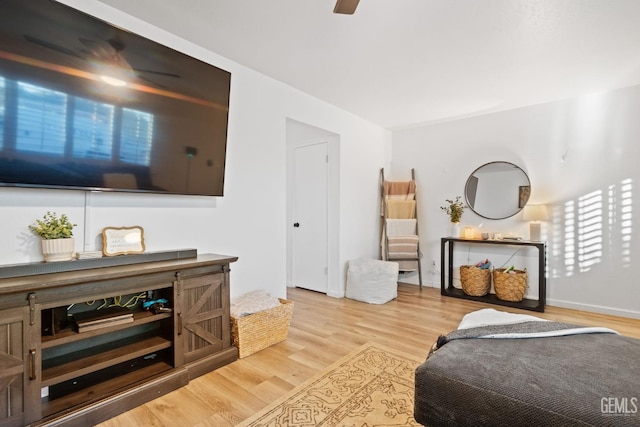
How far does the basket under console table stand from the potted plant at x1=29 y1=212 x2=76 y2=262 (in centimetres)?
395

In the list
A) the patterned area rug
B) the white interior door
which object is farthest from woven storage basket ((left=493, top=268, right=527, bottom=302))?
the white interior door

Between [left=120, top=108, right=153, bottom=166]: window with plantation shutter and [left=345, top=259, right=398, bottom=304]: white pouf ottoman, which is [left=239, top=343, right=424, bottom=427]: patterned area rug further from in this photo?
[left=120, top=108, right=153, bottom=166]: window with plantation shutter

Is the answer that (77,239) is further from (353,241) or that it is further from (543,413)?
(353,241)

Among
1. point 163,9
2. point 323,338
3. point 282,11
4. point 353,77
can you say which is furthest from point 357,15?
point 323,338

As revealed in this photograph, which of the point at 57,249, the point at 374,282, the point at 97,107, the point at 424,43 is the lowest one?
the point at 374,282

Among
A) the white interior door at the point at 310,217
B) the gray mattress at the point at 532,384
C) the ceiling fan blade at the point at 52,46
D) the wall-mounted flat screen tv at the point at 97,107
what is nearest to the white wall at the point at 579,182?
the white interior door at the point at 310,217

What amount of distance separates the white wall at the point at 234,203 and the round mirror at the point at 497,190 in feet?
5.88

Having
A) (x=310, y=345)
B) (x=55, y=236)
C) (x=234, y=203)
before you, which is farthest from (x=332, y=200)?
(x=55, y=236)

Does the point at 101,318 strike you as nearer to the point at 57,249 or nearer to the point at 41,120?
the point at 57,249

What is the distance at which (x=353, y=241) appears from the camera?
4.36 meters

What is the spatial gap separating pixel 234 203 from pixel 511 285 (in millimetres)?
3318

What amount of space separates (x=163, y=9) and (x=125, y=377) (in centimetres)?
238

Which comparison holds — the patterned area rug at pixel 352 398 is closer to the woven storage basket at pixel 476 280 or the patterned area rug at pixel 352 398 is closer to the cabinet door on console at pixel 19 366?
the cabinet door on console at pixel 19 366

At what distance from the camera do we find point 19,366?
144cm
